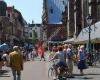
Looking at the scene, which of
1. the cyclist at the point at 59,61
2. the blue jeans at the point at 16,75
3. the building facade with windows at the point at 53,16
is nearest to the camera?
the blue jeans at the point at 16,75

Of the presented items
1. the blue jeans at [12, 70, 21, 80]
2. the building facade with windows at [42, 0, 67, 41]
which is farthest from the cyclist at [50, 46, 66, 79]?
the building facade with windows at [42, 0, 67, 41]

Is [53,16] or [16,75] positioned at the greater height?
[53,16]

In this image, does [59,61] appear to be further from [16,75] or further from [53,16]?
[53,16]

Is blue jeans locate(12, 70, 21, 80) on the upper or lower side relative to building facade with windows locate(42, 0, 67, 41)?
lower

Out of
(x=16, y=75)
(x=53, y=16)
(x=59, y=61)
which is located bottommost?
(x=16, y=75)

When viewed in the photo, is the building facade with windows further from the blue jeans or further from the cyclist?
the blue jeans

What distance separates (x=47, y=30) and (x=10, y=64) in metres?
113

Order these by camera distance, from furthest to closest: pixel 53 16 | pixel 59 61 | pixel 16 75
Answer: pixel 53 16
pixel 59 61
pixel 16 75

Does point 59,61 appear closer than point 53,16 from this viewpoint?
Yes

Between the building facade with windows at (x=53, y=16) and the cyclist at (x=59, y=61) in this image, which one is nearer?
the cyclist at (x=59, y=61)

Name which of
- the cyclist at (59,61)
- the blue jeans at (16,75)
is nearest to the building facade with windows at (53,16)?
the cyclist at (59,61)

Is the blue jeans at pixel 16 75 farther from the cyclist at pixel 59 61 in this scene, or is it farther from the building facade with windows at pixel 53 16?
the building facade with windows at pixel 53 16

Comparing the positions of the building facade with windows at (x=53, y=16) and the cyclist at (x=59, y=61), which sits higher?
the building facade with windows at (x=53, y=16)

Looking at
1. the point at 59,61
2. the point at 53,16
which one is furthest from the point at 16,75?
the point at 53,16
